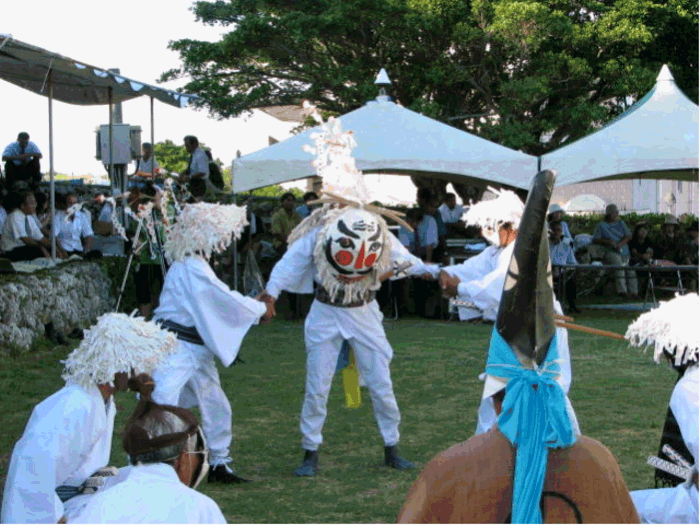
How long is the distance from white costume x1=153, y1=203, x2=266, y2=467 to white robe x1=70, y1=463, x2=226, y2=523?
351 cm

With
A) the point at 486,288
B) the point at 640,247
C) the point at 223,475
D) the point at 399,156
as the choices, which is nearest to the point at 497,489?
the point at 486,288

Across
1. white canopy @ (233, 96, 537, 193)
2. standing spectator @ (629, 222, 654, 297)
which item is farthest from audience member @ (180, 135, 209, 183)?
standing spectator @ (629, 222, 654, 297)

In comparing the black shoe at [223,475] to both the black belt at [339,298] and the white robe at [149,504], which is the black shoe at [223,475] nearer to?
the black belt at [339,298]

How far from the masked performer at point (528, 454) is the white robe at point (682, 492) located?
2.05 m

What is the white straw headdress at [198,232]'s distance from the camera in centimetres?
711

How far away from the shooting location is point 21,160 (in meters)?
18.0

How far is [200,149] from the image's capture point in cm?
1680

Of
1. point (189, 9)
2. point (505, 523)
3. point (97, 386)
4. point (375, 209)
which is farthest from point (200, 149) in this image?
point (505, 523)

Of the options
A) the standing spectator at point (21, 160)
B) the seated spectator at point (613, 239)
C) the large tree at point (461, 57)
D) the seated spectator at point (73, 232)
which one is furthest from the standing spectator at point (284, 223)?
the large tree at point (461, 57)

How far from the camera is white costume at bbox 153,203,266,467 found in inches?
274

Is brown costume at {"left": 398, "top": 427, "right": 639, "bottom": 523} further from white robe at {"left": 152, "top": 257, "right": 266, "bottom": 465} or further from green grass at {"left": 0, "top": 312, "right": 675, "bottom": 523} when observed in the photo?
white robe at {"left": 152, "top": 257, "right": 266, "bottom": 465}

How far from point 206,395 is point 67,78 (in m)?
10.1

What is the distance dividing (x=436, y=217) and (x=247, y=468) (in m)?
10.1

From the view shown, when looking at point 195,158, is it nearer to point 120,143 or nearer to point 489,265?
point 120,143
